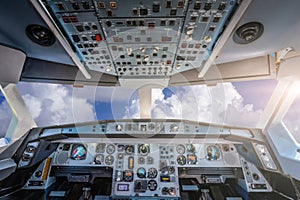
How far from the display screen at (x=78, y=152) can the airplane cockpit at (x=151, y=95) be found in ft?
0.07

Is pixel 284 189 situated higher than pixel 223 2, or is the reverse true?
pixel 223 2

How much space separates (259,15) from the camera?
1.36 m

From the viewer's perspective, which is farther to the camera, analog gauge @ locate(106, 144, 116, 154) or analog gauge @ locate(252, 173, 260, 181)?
analog gauge @ locate(106, 144, 116, 154)

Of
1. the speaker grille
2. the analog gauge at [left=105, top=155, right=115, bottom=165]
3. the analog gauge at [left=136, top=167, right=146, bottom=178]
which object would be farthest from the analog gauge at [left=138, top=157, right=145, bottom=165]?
the speaker grille

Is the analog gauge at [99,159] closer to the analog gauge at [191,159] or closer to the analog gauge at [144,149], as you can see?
the analog gauge at [144,149]

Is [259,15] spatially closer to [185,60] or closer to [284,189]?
[185,60]

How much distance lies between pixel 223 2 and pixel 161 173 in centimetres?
294

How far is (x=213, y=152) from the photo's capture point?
3238 millimetres

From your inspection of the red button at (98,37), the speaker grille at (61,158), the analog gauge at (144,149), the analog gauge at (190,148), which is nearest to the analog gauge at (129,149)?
the analog gauge at (144,149)

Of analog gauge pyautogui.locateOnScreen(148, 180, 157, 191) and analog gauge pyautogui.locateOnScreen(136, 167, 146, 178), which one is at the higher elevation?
analog gauge pyautogui.locateOnScreen(136, 167, 146, 178)

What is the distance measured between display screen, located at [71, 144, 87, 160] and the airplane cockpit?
2 centimetres

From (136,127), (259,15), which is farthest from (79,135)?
(259,15)

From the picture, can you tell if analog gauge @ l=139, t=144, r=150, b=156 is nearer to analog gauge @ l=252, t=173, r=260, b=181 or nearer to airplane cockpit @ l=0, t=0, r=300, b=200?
airplane cockpit @ l=0, t=0, r=300, b=200

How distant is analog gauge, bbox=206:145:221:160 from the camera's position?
3.19m
